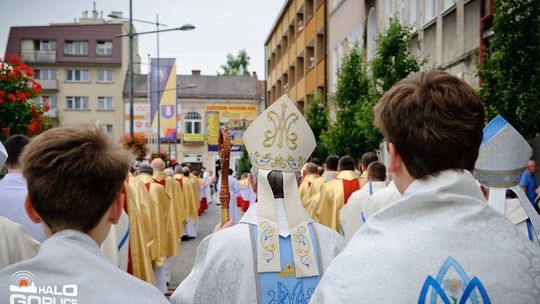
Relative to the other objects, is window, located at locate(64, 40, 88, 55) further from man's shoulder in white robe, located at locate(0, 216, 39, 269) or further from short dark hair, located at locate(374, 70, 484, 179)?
short dark hair, located at locate(374, 70, 484, 179)

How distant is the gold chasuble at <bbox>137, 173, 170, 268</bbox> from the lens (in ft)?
34.0

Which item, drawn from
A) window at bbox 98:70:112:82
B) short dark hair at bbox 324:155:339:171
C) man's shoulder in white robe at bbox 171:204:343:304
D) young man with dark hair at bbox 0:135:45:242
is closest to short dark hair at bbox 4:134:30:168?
young man with dark hair at bbox 0:135:45:242

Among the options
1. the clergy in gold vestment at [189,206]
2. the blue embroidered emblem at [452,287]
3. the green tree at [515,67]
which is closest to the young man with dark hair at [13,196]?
the blue embroidered emblem at [452,287]

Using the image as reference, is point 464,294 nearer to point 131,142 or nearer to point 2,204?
point 2,204

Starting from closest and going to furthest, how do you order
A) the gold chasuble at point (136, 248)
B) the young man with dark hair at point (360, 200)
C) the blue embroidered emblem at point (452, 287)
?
the blue embroidered emblem at point (452, 287)
the gold chasuble at point (136, 248)
the young man with dark hair at point (360, 200)

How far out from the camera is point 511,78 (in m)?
9.86

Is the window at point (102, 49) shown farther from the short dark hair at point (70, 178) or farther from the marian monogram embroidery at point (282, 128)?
the short dark hair at point (70, 178)

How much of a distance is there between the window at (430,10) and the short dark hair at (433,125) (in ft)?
50.4

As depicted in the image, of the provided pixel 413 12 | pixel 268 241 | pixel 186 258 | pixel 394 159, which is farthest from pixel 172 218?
pixel 394 159

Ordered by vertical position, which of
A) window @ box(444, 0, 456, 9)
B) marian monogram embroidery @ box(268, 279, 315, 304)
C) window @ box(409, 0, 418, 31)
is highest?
window @ box(409, 0, 418, 31)

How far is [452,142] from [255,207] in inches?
78.2

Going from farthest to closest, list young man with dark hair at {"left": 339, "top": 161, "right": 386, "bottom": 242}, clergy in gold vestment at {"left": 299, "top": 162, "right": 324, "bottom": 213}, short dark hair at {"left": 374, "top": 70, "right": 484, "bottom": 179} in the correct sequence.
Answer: clergy in gold vestment at {"left": 299, "top": 162, "right": 324, "bottom": 213} → young man with dark hair at {"left": 339, "top": 161, "right": 386, "bottom": 242} → short dark hair at {"left": 374, "top": 70, "right": 484, "bottom": 179}

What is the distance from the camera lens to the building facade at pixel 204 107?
61.5 metres

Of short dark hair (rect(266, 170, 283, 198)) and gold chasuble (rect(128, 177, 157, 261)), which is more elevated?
short dark hair (rect(266, 170, 283, 198))
